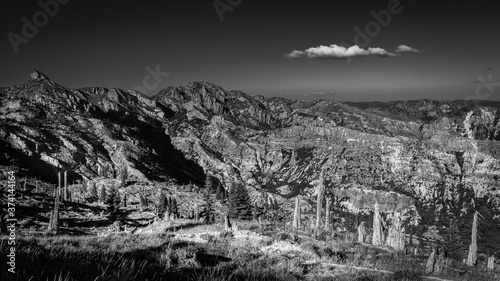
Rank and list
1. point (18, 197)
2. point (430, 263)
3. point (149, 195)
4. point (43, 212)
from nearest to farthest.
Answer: point (430, 263) < point (43, 212) < point (18, 197) < point (149, 195)

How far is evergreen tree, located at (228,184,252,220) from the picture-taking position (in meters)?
108

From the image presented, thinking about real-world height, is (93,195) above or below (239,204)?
below

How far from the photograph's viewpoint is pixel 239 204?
114 metres

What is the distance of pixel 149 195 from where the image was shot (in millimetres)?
195500

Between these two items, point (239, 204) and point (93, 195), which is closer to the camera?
point (239, 204)

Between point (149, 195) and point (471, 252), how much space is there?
165 meters

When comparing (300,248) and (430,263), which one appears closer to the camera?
(430,263)

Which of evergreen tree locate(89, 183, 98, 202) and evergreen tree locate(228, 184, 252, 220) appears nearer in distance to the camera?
evergreen tree locate(228, 184, 252, 220)

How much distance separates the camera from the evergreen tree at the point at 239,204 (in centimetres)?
10839

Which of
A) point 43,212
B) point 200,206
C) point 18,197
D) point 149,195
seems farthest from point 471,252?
point 149,195

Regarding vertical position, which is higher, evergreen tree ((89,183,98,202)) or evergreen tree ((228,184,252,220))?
evergreen tree ((228,184,252,220))

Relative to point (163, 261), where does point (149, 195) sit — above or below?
below

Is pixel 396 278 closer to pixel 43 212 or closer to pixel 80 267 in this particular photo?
pixel 80 267

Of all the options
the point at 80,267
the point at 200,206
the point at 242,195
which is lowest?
the point at 200,206
